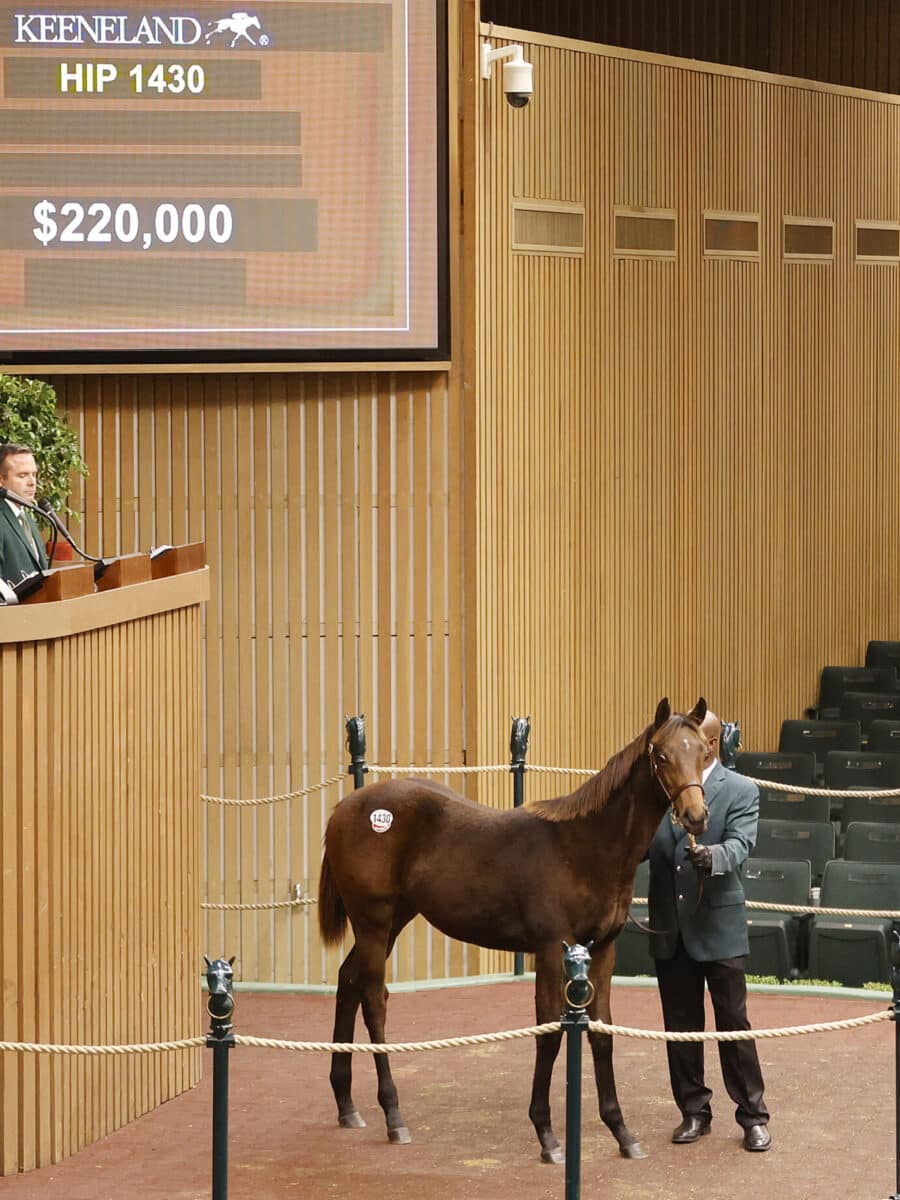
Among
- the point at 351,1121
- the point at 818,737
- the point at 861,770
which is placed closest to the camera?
the point at 351,1121

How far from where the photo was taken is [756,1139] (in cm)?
667

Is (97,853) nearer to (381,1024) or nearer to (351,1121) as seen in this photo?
(381,1024)

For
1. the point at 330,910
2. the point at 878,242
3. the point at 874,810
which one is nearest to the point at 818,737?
the point at 874,810

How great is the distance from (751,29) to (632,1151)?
38.3 feet

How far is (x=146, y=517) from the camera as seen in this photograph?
10156mm

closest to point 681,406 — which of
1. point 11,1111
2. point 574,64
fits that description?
point 574,64

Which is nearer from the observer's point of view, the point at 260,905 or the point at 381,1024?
the point at 381,1024

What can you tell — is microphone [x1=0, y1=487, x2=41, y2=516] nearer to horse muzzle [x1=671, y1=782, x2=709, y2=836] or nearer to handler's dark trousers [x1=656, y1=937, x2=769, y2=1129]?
horse muzzle [x1=671, y1=782, x2=709, y2=836]

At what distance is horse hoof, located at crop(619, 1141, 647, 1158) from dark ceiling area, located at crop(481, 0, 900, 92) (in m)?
10.6

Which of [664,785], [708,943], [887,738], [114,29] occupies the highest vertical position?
[114,29]

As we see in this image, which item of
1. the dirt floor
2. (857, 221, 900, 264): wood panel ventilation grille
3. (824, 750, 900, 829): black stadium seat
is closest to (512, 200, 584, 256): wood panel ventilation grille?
(824, 750, 900, 829): black stadium seat

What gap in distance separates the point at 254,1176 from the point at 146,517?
4.44 meters

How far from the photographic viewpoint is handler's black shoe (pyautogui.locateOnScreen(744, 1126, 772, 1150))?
6664 mm

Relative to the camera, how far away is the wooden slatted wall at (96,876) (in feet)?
21.4
